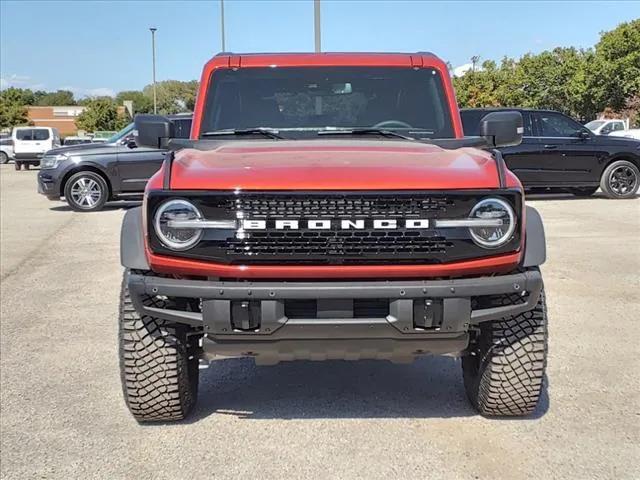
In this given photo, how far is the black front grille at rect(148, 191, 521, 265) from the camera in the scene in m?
3.17

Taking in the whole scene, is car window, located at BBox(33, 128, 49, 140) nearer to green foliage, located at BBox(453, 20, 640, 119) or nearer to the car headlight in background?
the car headlight in background

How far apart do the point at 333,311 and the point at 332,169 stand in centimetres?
65

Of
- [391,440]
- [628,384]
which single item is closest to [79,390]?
[391,440]

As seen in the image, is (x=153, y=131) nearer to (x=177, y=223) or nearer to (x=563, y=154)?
(x=177, y=223)

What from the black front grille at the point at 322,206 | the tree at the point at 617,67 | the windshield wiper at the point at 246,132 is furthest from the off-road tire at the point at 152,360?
the tree at the point at 617,67

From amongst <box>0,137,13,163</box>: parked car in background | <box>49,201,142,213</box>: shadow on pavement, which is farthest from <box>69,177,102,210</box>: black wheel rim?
<box>0,137,13,163</box>: parked car in background

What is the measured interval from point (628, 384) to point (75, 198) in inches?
473

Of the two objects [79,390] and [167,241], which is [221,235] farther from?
[79,390]

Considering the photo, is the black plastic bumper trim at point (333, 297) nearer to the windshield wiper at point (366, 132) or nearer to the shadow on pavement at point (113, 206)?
the windshield wiper at point (366, 132)

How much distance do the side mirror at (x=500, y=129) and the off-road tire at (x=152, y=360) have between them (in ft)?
6.75

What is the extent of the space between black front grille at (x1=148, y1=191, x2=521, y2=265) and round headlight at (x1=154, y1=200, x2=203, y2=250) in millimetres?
37

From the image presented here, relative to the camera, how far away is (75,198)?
14.2 meters

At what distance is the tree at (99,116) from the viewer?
7644cm

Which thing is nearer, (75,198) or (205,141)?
(205,141)
